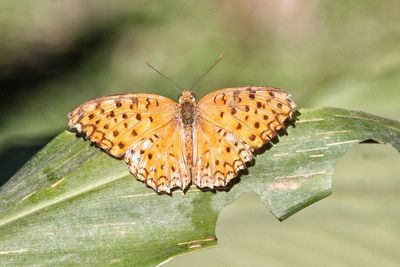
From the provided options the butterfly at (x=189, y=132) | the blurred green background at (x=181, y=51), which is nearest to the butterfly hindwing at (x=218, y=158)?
the butterfly at (x=189, y=132)

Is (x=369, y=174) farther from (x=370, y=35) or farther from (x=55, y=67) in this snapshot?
(x=55, y=67)

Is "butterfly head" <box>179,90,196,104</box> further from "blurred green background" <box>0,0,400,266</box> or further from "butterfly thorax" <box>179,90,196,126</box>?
"blurred green background" <box>0,0,400,266</box>

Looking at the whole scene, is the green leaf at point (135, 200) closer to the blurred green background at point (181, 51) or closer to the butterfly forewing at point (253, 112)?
the butterfly forewing at point (253, 112)

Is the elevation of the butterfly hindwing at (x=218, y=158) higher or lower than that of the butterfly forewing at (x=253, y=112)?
lower

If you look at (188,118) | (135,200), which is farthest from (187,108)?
(135,200)

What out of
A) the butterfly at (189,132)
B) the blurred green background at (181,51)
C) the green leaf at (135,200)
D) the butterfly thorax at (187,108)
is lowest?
the green leaf at (135,200)

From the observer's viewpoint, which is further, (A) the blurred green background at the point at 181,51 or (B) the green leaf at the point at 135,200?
(A) the blurred green background at the point at 181,51

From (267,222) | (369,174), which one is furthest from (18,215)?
(369,174)

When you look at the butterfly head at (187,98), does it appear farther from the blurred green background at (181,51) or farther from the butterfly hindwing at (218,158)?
the blurred green background at (181,51)

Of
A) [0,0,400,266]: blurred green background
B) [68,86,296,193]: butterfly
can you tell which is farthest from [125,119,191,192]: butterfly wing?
[0,0,400,266]: blurred green background

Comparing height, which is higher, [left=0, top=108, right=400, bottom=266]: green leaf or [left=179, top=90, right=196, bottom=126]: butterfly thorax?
[left=179, top=90, right=196, bottom=126]: butterfly thorax
